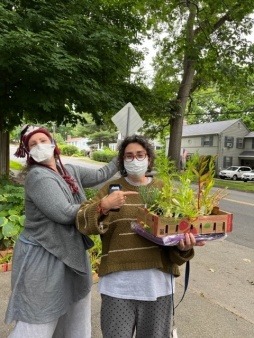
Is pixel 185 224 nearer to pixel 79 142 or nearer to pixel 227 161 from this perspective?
pixel 227 161

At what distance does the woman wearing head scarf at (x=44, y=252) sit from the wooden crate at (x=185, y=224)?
386 millimetres

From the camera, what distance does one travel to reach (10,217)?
4.68 meters

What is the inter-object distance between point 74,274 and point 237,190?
60.9 feet

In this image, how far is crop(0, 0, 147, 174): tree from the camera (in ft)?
24.1

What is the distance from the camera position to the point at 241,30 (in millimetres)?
15953

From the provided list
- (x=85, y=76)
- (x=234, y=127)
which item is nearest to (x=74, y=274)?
(x=85, y=76)

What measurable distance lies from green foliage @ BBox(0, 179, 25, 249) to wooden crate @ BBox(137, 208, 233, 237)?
3.13 meters

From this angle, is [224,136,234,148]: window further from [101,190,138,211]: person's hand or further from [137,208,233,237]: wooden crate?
[101,190,138,211]: person's hand

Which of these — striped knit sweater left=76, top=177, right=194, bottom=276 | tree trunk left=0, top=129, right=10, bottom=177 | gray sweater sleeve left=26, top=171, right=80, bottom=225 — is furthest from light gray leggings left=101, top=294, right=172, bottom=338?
tree trunk left=0, top=129, right=10, bottom=177

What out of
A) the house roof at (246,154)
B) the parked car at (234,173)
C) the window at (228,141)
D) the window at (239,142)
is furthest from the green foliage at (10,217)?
the window at (239,142)

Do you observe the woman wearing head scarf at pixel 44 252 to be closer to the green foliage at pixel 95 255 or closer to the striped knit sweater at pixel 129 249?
the striped knit sweater at pixel 129 249

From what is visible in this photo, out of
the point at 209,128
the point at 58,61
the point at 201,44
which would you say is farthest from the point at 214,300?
the point at 209,128

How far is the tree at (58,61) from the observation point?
289 inches

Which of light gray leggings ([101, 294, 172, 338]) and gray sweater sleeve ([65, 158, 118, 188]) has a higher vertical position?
gray sweater sleeve ([65, 158, 118, 188])
